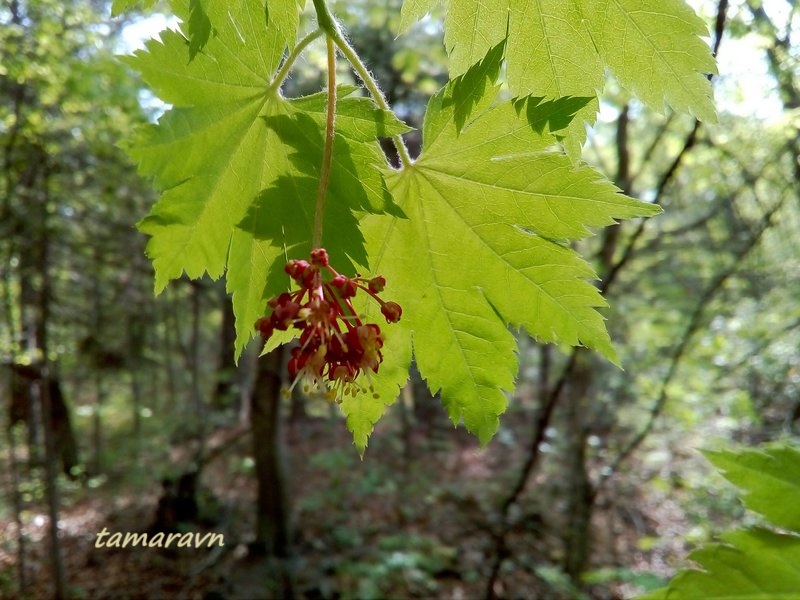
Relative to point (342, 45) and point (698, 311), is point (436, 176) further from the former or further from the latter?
point (698, 311)

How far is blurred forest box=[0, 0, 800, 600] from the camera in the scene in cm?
439

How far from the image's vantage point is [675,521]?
7.68m

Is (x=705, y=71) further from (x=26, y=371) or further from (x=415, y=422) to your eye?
(x=415, y=422)

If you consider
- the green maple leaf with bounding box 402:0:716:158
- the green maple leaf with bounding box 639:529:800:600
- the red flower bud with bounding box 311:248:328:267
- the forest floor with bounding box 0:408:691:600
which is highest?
the green maple leaf with bounding box 402:0:716:158

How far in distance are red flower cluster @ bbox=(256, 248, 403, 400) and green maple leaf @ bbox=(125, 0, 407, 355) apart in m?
0.14

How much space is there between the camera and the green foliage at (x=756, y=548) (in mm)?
996

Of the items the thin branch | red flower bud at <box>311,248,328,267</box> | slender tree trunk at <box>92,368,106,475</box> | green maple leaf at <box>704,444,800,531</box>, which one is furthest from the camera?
slender tree trunk at <box>92,368,106,475</box>

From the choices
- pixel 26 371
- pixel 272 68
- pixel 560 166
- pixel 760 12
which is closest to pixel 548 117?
pixel 560 166

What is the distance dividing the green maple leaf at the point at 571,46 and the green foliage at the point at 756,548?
70 cm

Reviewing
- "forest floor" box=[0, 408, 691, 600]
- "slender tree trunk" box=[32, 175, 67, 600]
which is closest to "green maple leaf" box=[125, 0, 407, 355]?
"forest floor" box=[0, 408, 691, 600]

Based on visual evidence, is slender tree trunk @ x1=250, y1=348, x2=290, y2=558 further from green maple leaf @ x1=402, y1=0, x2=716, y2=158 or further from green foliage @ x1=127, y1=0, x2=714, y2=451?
green maple leaf @ x1=402, y1=0, x2=716, y2=158

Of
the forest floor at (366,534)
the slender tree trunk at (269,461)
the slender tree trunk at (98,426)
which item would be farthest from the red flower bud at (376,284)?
the slender tree trunk at (98,426)

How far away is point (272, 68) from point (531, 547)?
298 inches

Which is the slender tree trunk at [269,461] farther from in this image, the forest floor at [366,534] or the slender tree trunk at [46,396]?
the slender tree trunk at [46,396]
